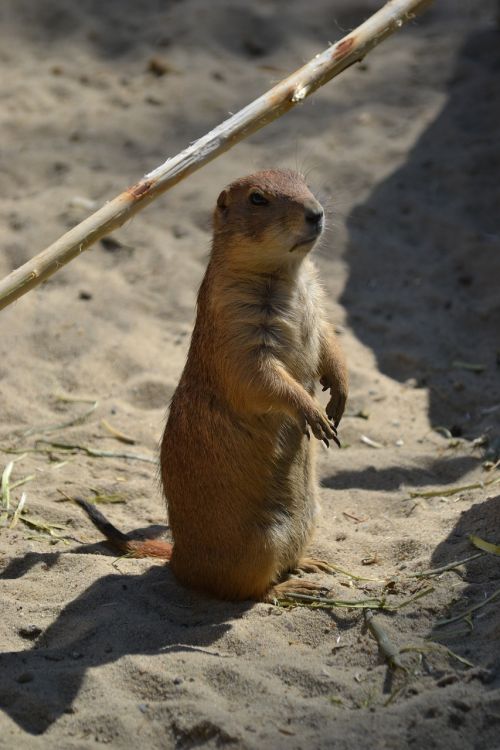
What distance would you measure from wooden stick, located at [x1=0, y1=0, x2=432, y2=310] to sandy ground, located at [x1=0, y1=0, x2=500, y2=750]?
4.35ft

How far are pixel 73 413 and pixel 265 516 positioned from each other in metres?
1.83

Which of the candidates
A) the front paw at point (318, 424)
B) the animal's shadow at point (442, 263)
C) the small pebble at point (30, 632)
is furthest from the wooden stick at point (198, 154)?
the animal's shadow at point (442, 263)

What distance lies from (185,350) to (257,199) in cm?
217

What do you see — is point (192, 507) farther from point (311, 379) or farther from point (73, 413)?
point (73, 413)

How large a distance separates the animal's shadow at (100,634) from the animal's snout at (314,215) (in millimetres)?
1536

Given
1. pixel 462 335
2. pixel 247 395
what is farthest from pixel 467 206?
pixel 247 395

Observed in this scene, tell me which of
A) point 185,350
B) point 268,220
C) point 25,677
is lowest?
point 25,677

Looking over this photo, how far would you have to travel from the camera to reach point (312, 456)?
4367mm

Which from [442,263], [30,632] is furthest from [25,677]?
[442,263]

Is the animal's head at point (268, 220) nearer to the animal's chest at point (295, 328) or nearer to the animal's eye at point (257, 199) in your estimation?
the animal's eye at point (257, 199)

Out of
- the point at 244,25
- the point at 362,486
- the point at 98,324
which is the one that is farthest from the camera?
the point at 244,25

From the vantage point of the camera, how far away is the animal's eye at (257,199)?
4.09 meters

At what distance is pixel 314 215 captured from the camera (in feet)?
13.0

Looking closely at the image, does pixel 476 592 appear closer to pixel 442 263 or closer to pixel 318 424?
pixel 318 424
